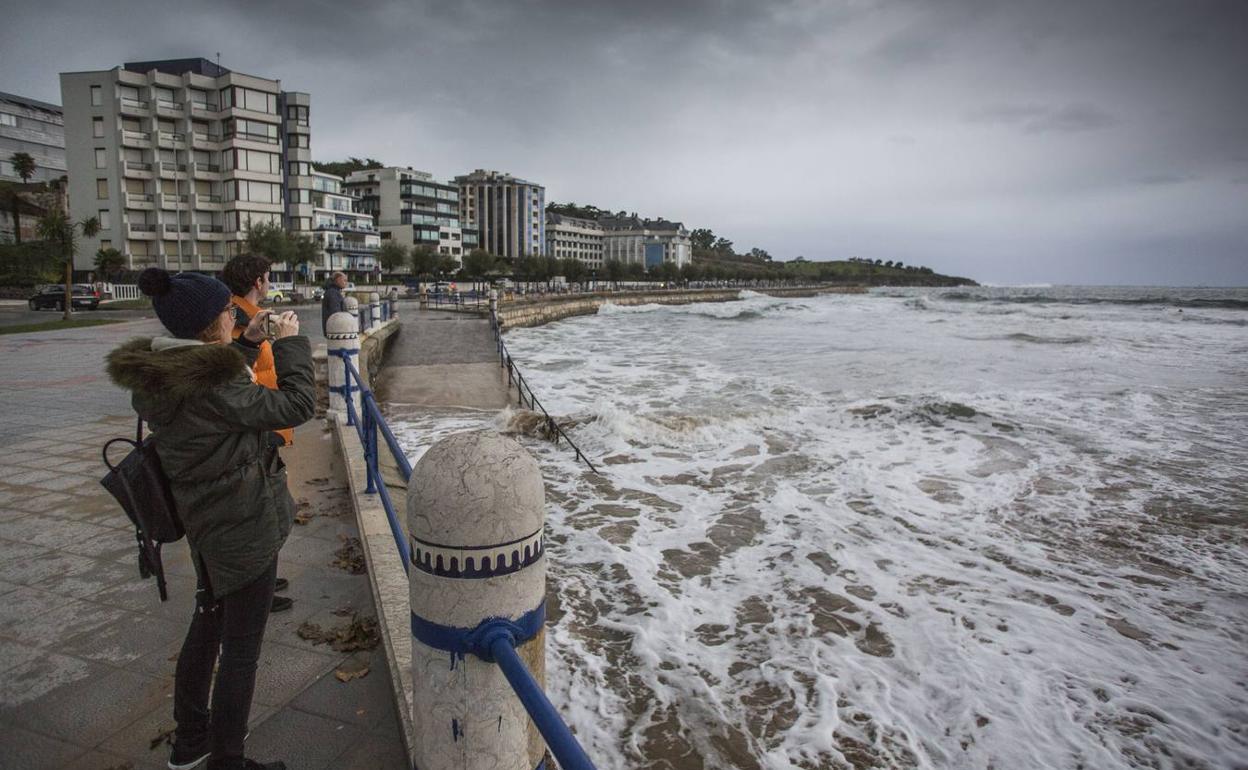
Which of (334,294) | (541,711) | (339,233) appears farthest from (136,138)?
(541,711)

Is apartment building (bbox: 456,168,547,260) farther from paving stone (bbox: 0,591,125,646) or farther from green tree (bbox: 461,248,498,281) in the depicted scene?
paving stone (bbox: 0,591,125,646)

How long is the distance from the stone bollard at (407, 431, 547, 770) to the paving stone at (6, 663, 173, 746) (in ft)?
6.56

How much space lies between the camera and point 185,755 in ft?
8.07

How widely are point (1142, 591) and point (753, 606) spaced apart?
3431 mm

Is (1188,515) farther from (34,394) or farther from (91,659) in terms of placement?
(34,394)

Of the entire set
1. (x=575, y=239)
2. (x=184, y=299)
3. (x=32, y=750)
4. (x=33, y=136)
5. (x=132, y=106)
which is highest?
(x=33, y=136)

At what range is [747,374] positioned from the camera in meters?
19.3

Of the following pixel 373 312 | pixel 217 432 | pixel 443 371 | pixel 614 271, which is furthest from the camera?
pixel 614 271

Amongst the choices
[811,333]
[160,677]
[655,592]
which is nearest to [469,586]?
[160,677]

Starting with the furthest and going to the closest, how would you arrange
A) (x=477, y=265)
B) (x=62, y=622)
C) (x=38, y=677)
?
(x=477, y=265), (x=62, y=622), (x=38, y=677)

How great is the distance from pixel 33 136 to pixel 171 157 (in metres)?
49.4

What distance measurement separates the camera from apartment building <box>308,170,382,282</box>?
7050 centimetres

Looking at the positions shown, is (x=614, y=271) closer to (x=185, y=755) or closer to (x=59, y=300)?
(x=59, y=300)

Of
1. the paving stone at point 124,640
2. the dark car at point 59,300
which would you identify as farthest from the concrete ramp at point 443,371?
the dark car at point 59,300
